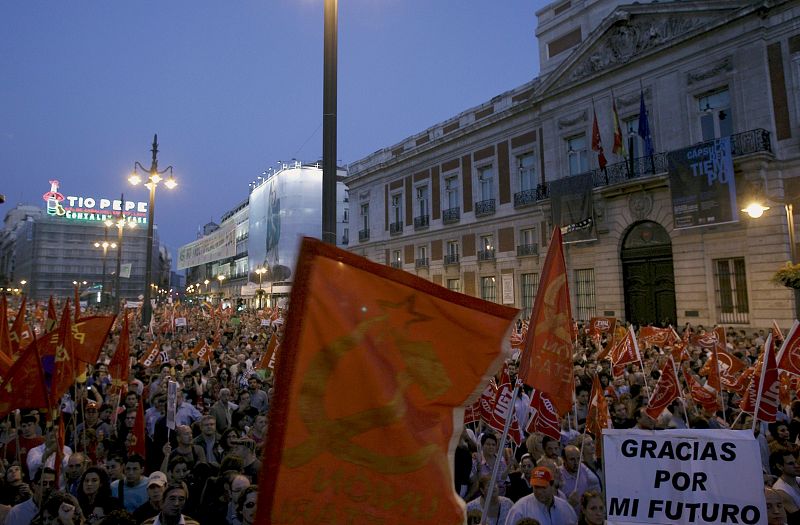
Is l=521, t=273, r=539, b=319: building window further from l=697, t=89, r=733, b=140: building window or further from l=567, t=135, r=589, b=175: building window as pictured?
l=697, t=89, r=733, b=140: building window

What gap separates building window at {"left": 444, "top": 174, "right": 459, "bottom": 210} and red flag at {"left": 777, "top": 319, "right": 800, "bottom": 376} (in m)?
26.7

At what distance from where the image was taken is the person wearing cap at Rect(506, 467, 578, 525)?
4746mm

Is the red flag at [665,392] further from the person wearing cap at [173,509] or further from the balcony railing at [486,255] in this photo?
the balcony railing at [486,255]

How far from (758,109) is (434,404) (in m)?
22.0

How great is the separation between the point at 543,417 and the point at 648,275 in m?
18.5

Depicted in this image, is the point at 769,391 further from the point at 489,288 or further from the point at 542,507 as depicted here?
the point at 489,288

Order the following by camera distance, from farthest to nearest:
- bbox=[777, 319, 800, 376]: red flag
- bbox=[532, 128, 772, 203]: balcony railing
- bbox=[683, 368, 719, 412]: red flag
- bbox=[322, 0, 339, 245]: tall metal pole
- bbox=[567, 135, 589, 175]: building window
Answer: bbox=[567, 135, 589, 175]: building window < bbox=[532, 128, 772, 203]: balcony railing < bbox=[683, 368, 719, 412]: red flag < bbox=[777, 319, 800, 376]: red flag < bbox=[322, 0, 339, 245]: tall metal pole

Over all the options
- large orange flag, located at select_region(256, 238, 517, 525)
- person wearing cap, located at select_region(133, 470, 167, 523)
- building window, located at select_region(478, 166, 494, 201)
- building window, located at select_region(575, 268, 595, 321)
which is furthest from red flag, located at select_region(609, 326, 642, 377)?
building window, located at select_region(478, 166, 494, 201)

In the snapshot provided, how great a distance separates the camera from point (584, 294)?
84.5 ft

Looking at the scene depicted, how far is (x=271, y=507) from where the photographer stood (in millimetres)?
2094

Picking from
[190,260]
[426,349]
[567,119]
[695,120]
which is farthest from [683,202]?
[190,260]

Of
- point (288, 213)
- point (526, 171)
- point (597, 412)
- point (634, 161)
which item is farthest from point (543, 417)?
point (288, 213)

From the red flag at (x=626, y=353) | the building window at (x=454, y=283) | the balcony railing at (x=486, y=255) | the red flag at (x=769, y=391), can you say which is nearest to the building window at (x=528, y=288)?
the balcony railing at (x=486, y=255)

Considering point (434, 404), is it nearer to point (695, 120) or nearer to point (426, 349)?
point (426, 349)
